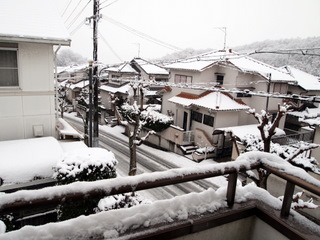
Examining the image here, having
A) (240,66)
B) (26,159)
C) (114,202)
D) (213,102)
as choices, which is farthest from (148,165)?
(240,66)

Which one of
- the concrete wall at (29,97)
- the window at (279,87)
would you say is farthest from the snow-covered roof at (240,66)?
the concrete wall at (29,97)

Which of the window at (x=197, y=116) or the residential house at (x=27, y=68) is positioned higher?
the residential house at (x=27, y=68)

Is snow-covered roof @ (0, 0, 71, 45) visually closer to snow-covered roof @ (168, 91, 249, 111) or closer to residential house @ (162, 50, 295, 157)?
residential house @ (162, 50, 295, 157)

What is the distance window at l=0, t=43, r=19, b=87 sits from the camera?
834 centimetres

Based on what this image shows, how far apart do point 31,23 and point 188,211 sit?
30.3ft

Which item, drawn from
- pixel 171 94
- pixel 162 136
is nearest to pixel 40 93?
pixel 162 136

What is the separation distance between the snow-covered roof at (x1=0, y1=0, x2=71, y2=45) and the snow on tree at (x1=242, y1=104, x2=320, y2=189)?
763 centimetres

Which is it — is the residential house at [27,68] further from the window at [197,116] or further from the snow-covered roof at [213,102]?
the window at [197,116]

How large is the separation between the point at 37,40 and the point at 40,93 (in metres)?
1.98

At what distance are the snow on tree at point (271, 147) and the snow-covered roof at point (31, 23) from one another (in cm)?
763

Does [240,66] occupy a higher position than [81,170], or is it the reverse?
[240,66]

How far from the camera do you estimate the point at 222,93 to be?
66.4ft

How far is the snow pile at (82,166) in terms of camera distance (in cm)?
681

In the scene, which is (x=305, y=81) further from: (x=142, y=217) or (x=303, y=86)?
(x=142, y=217)
